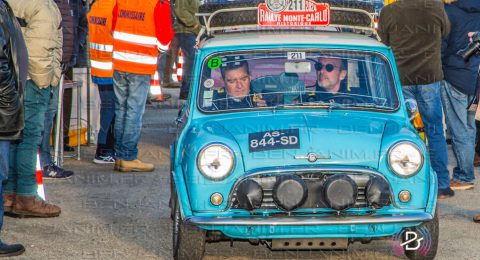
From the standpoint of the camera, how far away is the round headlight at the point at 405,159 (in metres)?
7.15

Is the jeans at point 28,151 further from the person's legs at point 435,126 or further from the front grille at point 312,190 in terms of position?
the person's legs at point 435,126

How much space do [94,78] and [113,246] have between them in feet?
15.5

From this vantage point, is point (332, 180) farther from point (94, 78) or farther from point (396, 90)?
point (94, 78)

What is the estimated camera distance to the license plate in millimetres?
7133

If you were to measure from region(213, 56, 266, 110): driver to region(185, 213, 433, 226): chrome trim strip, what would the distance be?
1248 mm

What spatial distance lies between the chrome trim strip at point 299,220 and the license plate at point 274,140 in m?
0.48

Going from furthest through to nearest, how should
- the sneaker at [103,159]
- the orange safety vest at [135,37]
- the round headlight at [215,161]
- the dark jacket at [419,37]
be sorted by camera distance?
the sneaker at [103,159] → the orange safety vest at [135,37] → the dark jacket at [419,37] → the round headlight at [215,161]

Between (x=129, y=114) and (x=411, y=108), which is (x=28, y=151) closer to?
(x=129, y=114)

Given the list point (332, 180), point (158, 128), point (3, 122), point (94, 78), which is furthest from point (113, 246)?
point (158, 128)

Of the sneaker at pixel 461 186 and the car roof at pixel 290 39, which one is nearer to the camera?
the car roof at pixel 290 39

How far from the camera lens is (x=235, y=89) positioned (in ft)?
26.5

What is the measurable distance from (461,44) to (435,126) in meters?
0.91

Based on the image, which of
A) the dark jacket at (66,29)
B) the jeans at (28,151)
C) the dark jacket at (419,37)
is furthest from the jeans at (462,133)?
the jeans at (28,151)

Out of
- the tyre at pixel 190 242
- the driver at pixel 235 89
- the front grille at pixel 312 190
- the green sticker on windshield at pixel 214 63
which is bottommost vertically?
the tyre at pixel 190 242
